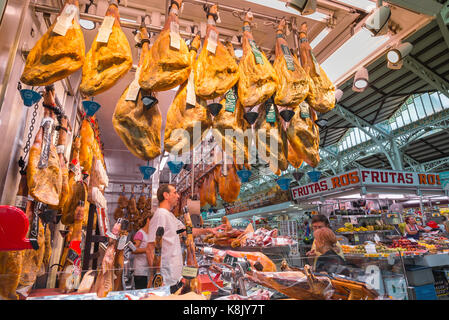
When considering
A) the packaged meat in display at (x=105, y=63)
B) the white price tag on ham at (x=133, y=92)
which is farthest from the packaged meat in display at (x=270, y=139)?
the packaged meat in display at (x=105, y=63)

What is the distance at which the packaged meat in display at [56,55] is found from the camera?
143 cm

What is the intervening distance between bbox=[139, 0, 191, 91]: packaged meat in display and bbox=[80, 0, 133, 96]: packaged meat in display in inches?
5.6

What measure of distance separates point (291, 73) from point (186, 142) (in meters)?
1.02

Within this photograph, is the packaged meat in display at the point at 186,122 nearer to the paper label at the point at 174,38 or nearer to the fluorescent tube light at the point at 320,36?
the paper label at the point at 174,38

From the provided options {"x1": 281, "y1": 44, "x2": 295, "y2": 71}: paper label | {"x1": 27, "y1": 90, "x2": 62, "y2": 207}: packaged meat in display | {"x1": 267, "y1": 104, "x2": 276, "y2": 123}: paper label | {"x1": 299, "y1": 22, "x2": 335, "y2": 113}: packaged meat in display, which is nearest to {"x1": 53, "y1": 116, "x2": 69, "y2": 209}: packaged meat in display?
{"x1": 27, "y1": 90, "x2": 62, "y2": 207}: packaged meat in display

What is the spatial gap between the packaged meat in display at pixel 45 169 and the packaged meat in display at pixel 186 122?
2.62 ft

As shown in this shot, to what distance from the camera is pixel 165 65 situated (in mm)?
1587

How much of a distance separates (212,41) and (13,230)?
5.58 ft

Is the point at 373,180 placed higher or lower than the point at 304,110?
higher

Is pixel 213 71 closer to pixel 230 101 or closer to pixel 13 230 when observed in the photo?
pixel 230 101

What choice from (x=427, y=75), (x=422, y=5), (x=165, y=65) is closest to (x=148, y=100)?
(x=165, y=65)
